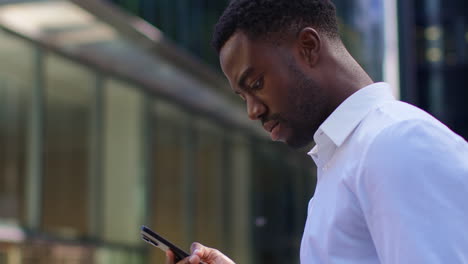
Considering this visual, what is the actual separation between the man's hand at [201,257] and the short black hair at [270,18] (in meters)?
0.51

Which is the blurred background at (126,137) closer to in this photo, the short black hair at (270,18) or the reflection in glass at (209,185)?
the reflection in glass at (209,185)

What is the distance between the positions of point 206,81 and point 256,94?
15.0 meters

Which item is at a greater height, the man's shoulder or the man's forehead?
the man's forehead

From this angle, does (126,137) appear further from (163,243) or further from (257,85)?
(257,85)

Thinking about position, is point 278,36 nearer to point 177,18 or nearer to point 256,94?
point 256,94

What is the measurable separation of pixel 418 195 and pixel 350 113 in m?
0.32

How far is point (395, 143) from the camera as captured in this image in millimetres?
1434

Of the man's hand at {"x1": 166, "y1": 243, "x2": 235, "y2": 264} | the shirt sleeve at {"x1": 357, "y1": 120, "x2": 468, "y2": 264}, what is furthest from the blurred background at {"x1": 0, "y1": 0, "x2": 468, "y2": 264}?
→ the shirt sleeve at {"x1": 357, "y1": 120, "x2": 468, "y2": 264}

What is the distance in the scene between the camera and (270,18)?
1.74 meters

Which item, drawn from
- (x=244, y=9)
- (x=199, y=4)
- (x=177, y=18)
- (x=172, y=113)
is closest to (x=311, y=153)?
(x=244, y=9)

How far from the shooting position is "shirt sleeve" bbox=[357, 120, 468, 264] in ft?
4.50

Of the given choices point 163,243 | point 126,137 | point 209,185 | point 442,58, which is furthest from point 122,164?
point 442,58

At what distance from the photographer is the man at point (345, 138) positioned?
1383 millimetres

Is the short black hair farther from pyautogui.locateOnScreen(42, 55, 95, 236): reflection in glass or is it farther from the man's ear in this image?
pyautogui.locateOnScreen(42, 55, 95, 236): reflection in glass
